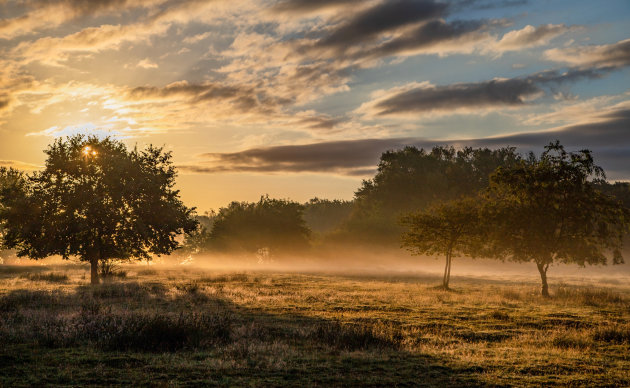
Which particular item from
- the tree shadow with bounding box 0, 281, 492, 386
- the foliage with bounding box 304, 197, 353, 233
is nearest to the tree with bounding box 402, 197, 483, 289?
the tree shadow with bounding box 0, 281, 492, 386

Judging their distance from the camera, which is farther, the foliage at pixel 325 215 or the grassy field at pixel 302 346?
the foliage at pixel 325 215

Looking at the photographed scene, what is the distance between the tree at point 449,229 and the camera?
132 ft

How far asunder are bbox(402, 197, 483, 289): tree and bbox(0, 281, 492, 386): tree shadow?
22656 millimetres

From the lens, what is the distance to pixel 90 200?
37969 mm

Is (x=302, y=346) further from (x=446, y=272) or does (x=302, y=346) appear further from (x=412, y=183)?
(x=412, y=183)

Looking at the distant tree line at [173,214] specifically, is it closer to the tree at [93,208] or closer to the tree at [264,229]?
the tree at [93,208]

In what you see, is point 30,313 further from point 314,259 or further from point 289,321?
point 314,259

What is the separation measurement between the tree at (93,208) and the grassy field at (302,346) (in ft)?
43.4

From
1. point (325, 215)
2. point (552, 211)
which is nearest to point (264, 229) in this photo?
point (552, 211)

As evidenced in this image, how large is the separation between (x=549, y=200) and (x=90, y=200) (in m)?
32.0

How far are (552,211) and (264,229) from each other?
66241 millimetres

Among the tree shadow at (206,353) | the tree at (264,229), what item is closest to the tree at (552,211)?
the tree shadow at (206,353)

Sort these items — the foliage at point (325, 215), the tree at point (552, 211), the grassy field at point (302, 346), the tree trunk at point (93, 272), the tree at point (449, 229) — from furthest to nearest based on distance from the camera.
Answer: the foliage at point (325, 215) → the tree at point (449, 229) → the tree trunk at point (93, 272) → the tree at point (552, 211) → the grassy field at point (302, 346)

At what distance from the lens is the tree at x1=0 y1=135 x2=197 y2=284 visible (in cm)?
3734
